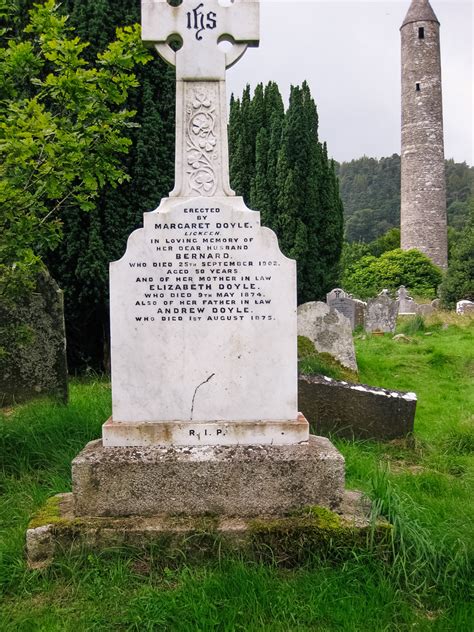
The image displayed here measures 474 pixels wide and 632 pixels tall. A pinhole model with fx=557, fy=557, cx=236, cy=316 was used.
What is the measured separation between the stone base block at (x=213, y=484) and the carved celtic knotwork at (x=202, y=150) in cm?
149

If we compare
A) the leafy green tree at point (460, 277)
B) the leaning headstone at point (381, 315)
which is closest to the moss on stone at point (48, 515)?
the leaning headstone at point (381, 315)

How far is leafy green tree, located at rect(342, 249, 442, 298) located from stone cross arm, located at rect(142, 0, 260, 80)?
83.9 ft

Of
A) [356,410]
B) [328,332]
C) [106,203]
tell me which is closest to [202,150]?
[356,410]

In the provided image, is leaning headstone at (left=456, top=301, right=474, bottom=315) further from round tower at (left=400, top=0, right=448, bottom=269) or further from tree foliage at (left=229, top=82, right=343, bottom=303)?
round tower at (left=400, top=0, right=448, bottom=269)

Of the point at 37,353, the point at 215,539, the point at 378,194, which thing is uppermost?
the point at 378,194

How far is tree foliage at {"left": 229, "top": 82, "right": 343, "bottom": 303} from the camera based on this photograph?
12.5 meters

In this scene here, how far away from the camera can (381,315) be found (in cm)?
1545

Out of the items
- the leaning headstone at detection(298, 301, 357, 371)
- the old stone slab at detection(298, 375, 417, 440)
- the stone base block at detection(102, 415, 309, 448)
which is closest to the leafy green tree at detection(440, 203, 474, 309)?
the leaning headstone at detection(298, 301, 357, 371)

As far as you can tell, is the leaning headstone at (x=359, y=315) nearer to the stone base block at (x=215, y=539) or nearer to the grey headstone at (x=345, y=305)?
the grey headstone at (x=345, y=305)

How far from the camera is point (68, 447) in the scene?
3.99 m

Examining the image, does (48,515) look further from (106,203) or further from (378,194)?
(378,194)

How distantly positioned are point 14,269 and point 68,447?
1311 millimetres

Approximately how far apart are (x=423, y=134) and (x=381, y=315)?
1914 cm

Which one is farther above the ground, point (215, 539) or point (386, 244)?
point (386, 244)
